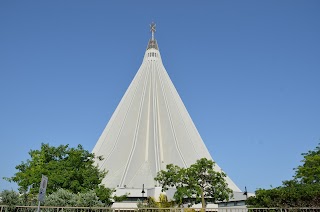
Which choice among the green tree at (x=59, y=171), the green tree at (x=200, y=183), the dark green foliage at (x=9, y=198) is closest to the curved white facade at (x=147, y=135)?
the green tree at (x=200, y=183)

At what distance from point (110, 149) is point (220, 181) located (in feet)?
60.3

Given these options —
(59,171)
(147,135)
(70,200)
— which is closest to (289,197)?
(70,200)

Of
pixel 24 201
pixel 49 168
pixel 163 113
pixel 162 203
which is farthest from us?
pixel 163 113

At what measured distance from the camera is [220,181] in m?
22.0

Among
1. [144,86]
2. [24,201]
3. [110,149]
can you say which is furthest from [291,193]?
[144,86]

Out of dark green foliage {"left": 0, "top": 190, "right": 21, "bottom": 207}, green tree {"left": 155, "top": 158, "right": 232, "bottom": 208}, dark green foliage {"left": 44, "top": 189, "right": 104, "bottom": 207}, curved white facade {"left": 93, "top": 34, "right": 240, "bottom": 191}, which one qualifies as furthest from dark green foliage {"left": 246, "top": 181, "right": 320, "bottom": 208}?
curved white facade {"left": 93, "top": 34, "right": 240, "bottom": 191}

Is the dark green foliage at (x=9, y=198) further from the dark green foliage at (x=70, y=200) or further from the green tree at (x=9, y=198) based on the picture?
the dark green foliage at (x=70, y=200)

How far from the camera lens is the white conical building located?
33.4 meters

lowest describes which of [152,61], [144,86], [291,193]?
[291,193]

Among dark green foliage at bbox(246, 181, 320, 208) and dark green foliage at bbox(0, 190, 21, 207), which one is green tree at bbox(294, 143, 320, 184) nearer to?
dark green foliage at bbox(246, 181, 320, 208)

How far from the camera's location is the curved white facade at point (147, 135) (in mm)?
33500

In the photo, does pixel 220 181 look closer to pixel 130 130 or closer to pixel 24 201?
pixel 24 201

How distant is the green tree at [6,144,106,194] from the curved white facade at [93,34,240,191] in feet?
35.8

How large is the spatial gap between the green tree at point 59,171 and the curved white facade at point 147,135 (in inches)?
429
